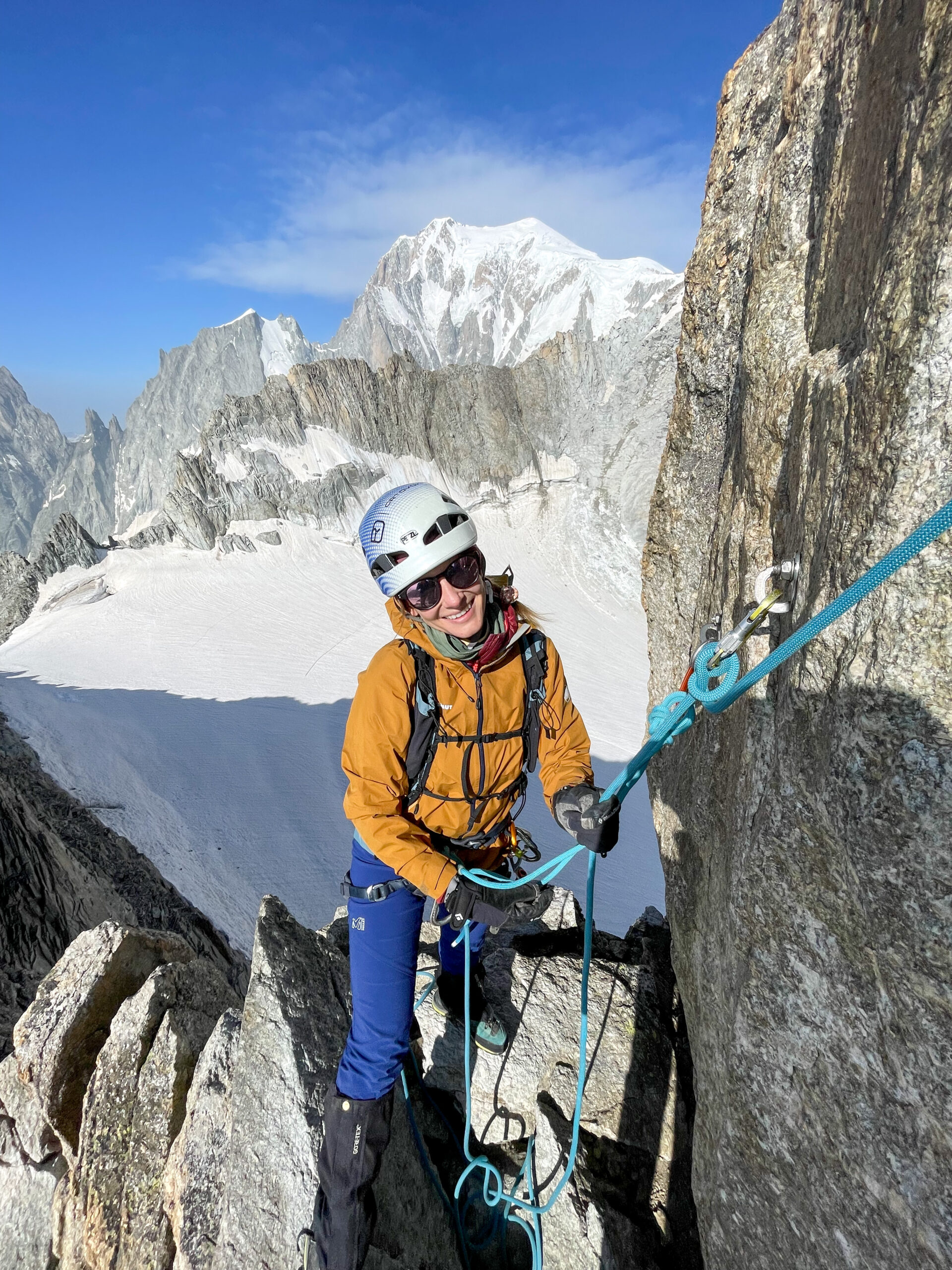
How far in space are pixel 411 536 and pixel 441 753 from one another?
1289mm

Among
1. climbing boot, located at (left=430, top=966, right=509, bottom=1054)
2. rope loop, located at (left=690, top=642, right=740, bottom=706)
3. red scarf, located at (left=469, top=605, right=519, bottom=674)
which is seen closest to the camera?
rope loop, located at (left=690, top=642, right=740, bottom=706)

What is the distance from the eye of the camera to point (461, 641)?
133 inches

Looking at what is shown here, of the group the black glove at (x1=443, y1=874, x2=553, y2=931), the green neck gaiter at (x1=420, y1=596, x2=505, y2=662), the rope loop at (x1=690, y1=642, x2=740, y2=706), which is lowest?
the black glove at (x1=443, y1=874, x2=553, y2=931)

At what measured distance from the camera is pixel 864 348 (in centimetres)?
224

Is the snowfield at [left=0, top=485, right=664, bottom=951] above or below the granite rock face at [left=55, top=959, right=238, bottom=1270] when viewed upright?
above

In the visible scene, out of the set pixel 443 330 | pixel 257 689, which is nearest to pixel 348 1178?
pixel 257 689

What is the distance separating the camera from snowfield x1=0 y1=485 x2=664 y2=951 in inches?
542

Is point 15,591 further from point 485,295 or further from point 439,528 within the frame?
point 485,295

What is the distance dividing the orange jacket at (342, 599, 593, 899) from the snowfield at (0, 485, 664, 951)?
2.56 ft

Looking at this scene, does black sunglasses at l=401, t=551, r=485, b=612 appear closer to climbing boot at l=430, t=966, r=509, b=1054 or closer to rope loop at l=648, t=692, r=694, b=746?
rope loop at l=648, t=692, r=694, b=746

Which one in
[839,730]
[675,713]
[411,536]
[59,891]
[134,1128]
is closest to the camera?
[839,730]

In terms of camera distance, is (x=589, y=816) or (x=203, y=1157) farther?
(x=203, y=1157)

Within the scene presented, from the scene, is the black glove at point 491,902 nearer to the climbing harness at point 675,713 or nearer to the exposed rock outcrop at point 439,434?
the climbing harness at point 675,713

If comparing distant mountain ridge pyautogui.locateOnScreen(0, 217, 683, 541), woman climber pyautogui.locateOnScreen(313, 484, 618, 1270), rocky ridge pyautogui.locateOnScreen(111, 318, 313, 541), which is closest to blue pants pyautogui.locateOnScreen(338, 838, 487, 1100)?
woman climber pyautogui.locateOnScreen(313, 484, 618, 1270)
